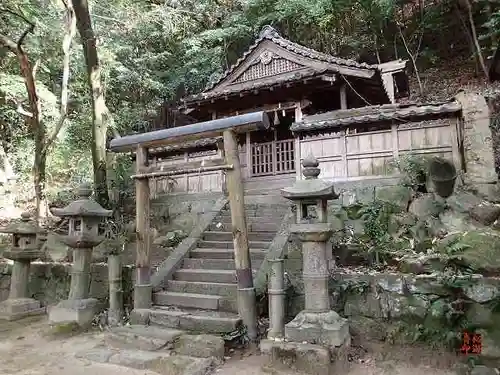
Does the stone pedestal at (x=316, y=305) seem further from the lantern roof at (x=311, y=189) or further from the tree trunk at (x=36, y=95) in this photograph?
the tree trunk at (x=36, y=95)

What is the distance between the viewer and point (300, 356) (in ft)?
15.7

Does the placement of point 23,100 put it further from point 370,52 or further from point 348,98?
point 370,52

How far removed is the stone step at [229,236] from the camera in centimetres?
852

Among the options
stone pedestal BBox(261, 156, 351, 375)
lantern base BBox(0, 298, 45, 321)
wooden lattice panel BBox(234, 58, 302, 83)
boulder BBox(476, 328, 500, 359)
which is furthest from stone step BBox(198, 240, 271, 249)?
wooden lattice panel BBox(234, 58, 302, 83)

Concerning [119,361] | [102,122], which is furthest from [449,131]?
[102,122]

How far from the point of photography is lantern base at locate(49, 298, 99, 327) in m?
6.80

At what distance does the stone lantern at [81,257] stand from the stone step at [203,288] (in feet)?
4.82

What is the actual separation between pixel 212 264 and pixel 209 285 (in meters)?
0.79

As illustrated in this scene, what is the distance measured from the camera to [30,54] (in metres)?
14.0

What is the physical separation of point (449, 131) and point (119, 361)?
8136mm

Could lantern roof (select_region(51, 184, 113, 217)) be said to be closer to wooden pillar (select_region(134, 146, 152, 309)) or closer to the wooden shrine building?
wooden pillar (select_region(134, 146, 152, 309))

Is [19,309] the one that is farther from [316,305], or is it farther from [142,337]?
[316,305]

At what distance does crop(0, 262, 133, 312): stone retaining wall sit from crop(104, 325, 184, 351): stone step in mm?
1892

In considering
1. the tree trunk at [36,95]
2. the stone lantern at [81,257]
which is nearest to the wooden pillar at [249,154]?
the tree trunk at [36,95]
